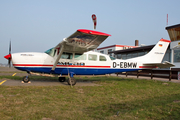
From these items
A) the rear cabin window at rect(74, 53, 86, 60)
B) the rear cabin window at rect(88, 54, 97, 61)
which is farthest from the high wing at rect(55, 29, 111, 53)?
the rear cabin window at rect(88, 54, 97, 61)

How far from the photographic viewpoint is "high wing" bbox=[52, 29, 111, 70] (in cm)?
680

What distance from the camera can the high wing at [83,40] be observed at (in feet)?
22.3

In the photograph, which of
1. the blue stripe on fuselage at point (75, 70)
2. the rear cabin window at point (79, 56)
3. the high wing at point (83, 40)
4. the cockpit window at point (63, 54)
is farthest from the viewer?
the rear cabin window at point (79, 56)

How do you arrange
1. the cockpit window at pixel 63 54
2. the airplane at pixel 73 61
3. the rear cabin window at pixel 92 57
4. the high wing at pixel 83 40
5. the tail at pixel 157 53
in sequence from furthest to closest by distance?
the tail at pixel 157 53 < the rear cabin window at pixel 92 57 < the cockpit window at pixel 63 54 < the airplane at pixel 73 61 < the high wing at pixel 83 40

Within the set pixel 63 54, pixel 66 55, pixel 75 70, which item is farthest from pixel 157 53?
pixel 63 54

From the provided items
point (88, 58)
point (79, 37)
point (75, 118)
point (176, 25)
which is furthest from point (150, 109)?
point (176, 25)

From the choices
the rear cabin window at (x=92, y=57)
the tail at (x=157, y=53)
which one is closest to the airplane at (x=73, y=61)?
the rear cabin window at (x=92, y=57)

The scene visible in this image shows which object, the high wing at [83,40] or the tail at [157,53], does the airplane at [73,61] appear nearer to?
the high wing at [83,40]

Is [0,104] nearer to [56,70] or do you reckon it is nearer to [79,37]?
[79,37]

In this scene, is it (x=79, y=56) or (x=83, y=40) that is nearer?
(x=83, y=40)

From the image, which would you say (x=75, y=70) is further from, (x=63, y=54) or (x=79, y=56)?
(x=63, y=54)

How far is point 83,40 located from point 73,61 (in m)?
2.28

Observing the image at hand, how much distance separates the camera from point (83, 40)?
25.2 ft

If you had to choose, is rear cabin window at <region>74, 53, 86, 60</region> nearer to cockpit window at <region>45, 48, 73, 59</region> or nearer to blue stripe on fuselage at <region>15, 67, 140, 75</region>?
cockpit window at <region>45, 48, 73, 59</region>
